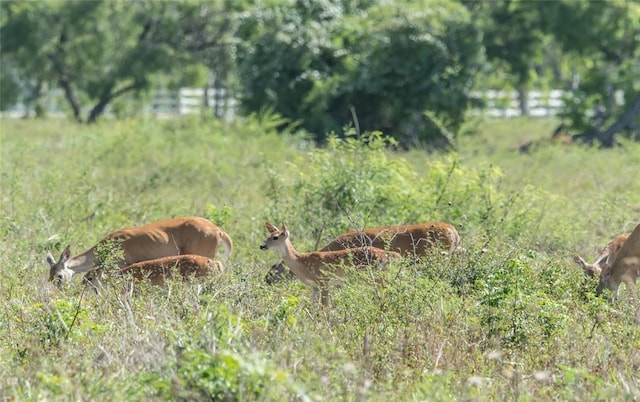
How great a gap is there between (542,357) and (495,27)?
22444 millimetres

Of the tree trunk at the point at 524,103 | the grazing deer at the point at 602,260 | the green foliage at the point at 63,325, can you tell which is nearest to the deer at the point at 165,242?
the green foliage at the point at 63,325

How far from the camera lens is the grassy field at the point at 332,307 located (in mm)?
7152

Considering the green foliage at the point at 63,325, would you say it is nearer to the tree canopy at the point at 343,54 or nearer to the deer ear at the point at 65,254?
the deer ear at the point at 65,254

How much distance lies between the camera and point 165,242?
477 inches

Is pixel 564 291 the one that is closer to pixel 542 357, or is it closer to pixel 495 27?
pixel 542 357

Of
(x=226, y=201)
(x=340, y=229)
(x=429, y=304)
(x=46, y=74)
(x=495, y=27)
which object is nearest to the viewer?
(x=429, y=304)

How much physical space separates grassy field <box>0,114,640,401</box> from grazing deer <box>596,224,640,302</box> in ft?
1.33

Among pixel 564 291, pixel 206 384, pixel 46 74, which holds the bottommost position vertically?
pixel 46 74

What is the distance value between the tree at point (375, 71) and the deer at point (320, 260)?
49.8ft

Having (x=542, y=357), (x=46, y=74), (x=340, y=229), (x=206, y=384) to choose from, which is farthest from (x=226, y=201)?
(x=46, y=74)

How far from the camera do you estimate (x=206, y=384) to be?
6.71m

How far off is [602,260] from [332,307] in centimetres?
328

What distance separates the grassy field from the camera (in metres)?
7.15

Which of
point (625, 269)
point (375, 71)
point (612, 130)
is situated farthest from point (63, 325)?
point (612, 130)
